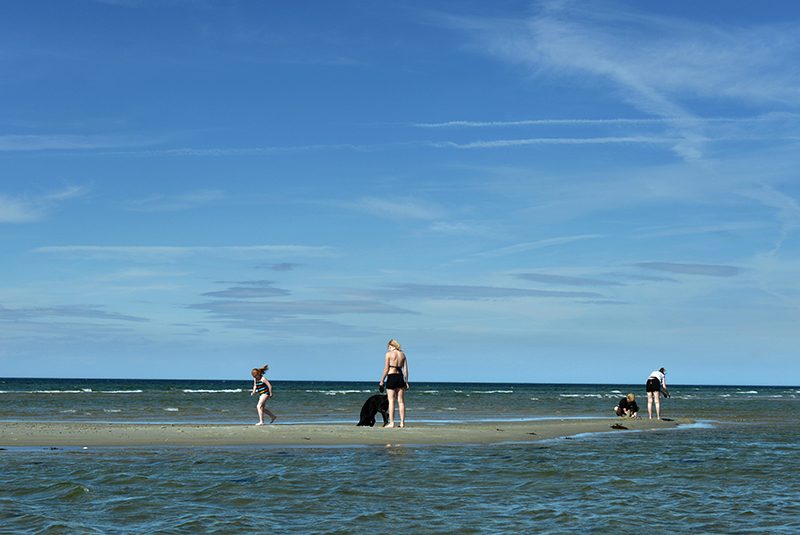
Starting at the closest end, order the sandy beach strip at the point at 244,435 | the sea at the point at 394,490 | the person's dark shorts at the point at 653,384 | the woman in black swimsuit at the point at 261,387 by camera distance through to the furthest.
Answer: the sea at the point at 394,490
the sandy beach strip at the point at 244,435
the woman in black swimsuit at the point at 261,387
the person's dark shorts at the point at 653,384

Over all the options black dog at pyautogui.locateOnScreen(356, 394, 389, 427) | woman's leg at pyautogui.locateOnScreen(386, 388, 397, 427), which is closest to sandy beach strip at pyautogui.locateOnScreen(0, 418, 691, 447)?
woman's leg at pyautogui.locateOnScreen(386, 388, 397, 427)

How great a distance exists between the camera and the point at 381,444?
1884 cm

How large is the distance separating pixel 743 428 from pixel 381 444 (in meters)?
14.7

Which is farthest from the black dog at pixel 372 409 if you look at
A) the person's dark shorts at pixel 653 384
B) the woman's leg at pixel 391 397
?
the person's dark shorts at pixel 653 384

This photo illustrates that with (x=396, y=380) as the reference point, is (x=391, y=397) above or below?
below

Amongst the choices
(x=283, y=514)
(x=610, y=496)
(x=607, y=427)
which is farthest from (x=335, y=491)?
(x=607, y=427)

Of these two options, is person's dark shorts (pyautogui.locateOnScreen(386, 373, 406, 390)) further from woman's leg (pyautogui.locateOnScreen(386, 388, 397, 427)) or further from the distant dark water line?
the distant dark water line

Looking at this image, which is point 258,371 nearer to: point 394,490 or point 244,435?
point 244,435

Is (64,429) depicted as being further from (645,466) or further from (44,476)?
(645,466)

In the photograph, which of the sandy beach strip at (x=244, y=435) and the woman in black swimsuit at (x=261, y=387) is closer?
the sandy beach strip at (x=244, y=435)

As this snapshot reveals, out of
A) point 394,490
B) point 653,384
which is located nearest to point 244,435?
point 394,490

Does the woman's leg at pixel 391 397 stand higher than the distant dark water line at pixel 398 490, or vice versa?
the woman's leg at pixel 391 397

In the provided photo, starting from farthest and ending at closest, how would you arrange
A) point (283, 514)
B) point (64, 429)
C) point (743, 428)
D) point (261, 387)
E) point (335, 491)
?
1. point (743, 428)
2. point (261, 387)
3. point (64, 429)
4. point (335, 491)
5. point (283, 514)

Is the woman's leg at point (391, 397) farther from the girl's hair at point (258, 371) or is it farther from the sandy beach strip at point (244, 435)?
the girl's hair at point (258, 371)
